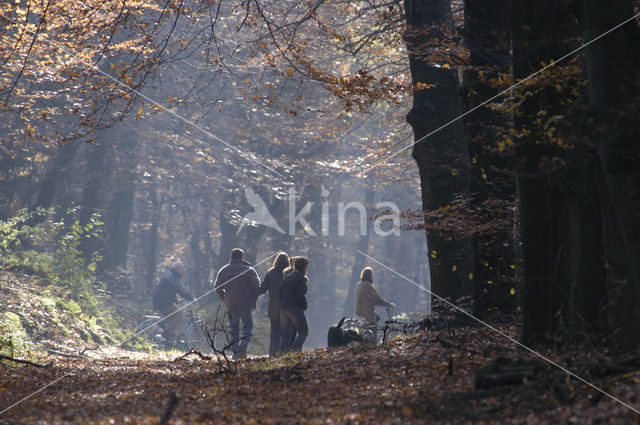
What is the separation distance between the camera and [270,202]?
87.1ft

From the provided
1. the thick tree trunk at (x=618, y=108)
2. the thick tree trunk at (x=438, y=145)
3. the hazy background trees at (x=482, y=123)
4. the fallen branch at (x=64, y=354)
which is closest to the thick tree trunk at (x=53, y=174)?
the hazy background trees at (x=482, y=123)

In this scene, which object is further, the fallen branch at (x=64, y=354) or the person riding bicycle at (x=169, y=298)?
the person riding bicycle at (x=169, y=298)

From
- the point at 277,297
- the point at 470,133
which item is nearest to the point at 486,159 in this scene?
the point at 470,133

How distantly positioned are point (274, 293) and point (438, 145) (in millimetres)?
4375

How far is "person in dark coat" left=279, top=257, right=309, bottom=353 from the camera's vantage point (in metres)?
11.7

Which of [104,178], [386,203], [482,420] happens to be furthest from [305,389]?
[386,203]

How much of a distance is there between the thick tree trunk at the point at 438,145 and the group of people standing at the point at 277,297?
164 cm

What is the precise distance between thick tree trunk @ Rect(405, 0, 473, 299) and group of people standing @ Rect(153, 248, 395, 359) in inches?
64.5

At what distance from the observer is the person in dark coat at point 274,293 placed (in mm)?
12461

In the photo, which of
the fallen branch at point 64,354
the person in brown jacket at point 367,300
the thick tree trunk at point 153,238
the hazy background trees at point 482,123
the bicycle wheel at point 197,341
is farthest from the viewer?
the thick tree trunk at point 153,238

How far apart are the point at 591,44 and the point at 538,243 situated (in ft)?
6.98

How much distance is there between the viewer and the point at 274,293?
1266cm

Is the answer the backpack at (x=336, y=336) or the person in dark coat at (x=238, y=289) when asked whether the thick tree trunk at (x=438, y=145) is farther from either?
the person in dark coat at (x=238, y=289)

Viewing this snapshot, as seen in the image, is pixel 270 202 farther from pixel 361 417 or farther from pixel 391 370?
pixel 361 417
